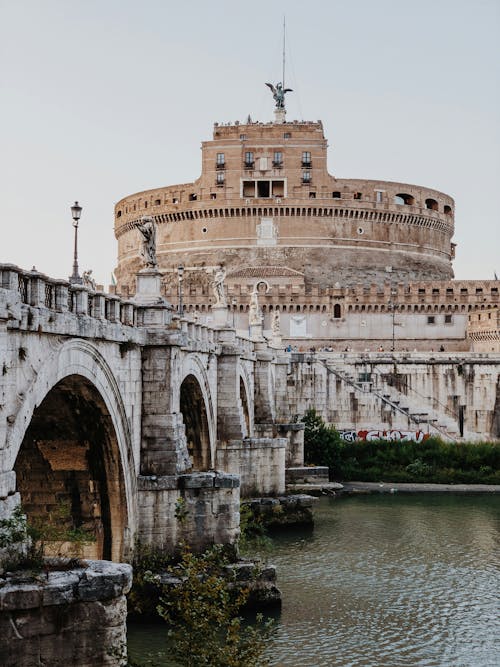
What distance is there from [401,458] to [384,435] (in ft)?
7.32

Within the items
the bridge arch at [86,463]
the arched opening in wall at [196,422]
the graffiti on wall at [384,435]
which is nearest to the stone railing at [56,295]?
the bridge arch at [86,463]

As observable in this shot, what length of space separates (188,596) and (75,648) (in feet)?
4.97

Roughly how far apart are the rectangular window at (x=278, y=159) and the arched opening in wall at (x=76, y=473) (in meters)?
54.1

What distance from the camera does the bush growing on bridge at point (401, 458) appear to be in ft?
118

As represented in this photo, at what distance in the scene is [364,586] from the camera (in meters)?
19.1

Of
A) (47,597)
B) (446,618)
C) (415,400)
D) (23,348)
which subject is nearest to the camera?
(47,597)

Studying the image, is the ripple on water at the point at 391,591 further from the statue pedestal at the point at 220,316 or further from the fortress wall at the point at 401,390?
the fortress wall at the point at 401,390

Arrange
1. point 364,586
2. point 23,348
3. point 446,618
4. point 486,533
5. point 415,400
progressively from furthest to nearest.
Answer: point 415,400, point 486,533, point 364,586, point 446,618, point 23,348

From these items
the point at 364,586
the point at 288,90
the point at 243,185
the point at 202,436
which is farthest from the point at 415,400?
the point at 288,90

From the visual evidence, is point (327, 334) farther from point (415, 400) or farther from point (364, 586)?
point (364, 586)

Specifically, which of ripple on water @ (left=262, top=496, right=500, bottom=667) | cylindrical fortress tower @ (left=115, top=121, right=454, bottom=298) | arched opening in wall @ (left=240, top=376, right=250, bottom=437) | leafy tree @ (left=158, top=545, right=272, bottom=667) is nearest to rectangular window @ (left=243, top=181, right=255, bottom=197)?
cylindrical fortress tower @ (left=115, top=121, right=454, bottom=298)

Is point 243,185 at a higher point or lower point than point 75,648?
higher

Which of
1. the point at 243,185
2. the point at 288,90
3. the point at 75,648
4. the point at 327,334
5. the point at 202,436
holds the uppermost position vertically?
the point at 288,90

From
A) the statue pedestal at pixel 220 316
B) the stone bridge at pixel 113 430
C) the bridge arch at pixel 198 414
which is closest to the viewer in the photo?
the stone bridge at pixel 113 430
